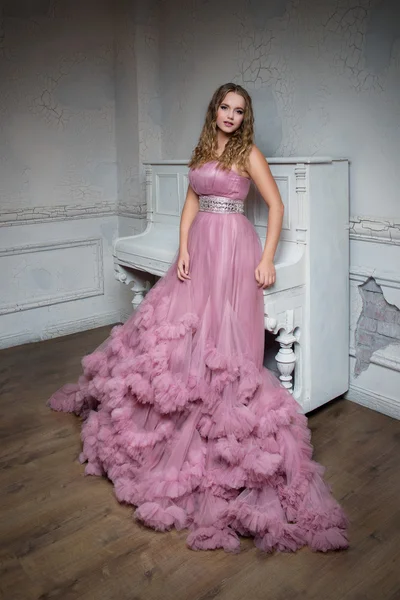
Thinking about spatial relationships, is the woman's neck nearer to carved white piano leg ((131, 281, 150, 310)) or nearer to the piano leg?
the piano leg

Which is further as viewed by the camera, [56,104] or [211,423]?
[56,104]

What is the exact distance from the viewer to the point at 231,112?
2514 mm

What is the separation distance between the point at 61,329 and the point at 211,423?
2.42m

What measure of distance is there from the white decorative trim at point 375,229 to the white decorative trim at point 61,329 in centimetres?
230

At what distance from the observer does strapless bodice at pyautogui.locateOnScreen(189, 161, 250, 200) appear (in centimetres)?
256

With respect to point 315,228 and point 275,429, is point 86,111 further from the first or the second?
point 275,429

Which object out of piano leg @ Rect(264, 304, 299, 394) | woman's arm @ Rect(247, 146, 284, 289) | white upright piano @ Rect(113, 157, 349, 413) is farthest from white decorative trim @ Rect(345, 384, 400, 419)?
woman's arm @ Rect(247, 146, 284, 289)

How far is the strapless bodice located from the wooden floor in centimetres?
126

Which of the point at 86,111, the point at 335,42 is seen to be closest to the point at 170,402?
the point at 335,42

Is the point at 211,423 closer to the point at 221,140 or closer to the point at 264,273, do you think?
the point at 264,273

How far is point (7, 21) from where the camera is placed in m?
3.89

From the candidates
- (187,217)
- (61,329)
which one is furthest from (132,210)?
(187,217)

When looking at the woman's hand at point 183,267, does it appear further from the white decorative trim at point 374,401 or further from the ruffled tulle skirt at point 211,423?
the white decorative trim at point 374,401

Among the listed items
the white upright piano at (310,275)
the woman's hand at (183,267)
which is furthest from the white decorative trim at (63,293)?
the woman's hand at (183,267)
